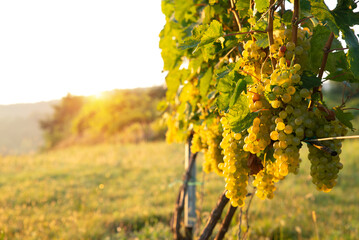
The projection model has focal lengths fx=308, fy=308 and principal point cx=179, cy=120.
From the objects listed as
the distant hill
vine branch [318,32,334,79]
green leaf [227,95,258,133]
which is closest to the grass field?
green leaf [227,95,258,133]

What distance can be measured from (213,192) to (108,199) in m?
2.37

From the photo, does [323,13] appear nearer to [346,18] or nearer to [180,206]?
[346,18]

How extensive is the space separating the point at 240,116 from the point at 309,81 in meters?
0.25

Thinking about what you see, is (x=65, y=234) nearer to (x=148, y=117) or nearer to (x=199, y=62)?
(x=199, y=62)

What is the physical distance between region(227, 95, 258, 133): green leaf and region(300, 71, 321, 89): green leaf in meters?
0.19

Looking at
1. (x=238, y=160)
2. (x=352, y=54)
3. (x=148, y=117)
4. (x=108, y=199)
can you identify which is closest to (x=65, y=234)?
(x=108, y=199)

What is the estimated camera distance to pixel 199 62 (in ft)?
6.19

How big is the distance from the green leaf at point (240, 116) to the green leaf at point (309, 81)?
0.19 meters

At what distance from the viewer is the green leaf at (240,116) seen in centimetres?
108

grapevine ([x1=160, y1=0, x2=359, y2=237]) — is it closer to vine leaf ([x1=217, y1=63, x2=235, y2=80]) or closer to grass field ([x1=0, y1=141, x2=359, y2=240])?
vine leaf ([x1=217, y1=63, x2=235, y2=80])

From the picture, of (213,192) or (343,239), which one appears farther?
(213,192)

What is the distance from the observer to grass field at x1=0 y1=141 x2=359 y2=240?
15.3ft

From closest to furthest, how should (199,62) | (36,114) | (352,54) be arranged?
(352,54) < (199,62) < (36,114)

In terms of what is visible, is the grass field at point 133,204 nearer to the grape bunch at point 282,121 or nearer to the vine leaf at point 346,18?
the grape bunch at point 282,121
